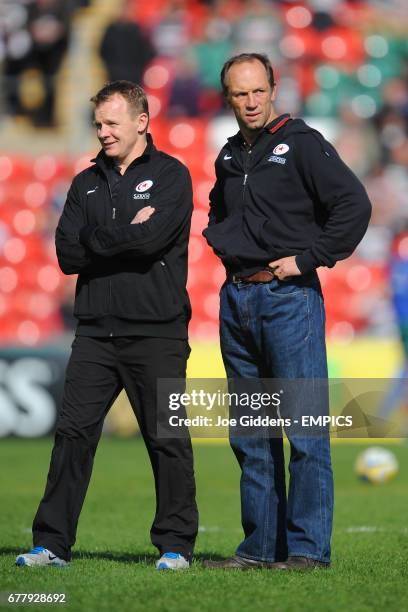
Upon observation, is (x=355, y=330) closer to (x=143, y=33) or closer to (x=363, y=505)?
(x=143, y=33)

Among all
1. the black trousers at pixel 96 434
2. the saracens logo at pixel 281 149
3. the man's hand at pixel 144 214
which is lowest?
the black trousers at pixel 96 434

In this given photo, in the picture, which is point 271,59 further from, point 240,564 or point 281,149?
point 240,564

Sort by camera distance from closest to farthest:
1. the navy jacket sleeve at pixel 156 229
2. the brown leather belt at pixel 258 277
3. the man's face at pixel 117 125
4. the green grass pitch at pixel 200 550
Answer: the green grass pitch at pixel 200 550
the brown leather belt at pixel 258 277
the navy jacket sleeve at pixel 156 229
the man's face at pixel 117 125

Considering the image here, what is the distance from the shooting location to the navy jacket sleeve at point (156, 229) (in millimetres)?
4988

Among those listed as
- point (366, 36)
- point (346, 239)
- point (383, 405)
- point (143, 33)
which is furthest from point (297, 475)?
point (366, 36)

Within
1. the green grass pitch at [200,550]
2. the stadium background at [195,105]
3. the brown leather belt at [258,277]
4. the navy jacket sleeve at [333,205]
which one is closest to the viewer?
the green grass pitch at [200,550]

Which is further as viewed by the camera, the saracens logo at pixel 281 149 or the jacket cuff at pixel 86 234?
the jacket cuff at pixel 86 234

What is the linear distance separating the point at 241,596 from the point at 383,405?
7.83m

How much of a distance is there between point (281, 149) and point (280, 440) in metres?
1.23

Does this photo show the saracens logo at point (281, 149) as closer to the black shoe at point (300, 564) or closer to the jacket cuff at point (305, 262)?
the jacket cuff at point (305, 262)

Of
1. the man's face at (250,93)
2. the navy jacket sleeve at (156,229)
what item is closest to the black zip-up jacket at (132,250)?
the navy jacket sleeve at (156,229)

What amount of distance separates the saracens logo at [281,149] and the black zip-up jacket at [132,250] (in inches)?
19.9

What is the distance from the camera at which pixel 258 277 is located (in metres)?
4.89

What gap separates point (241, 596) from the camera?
4301mm
